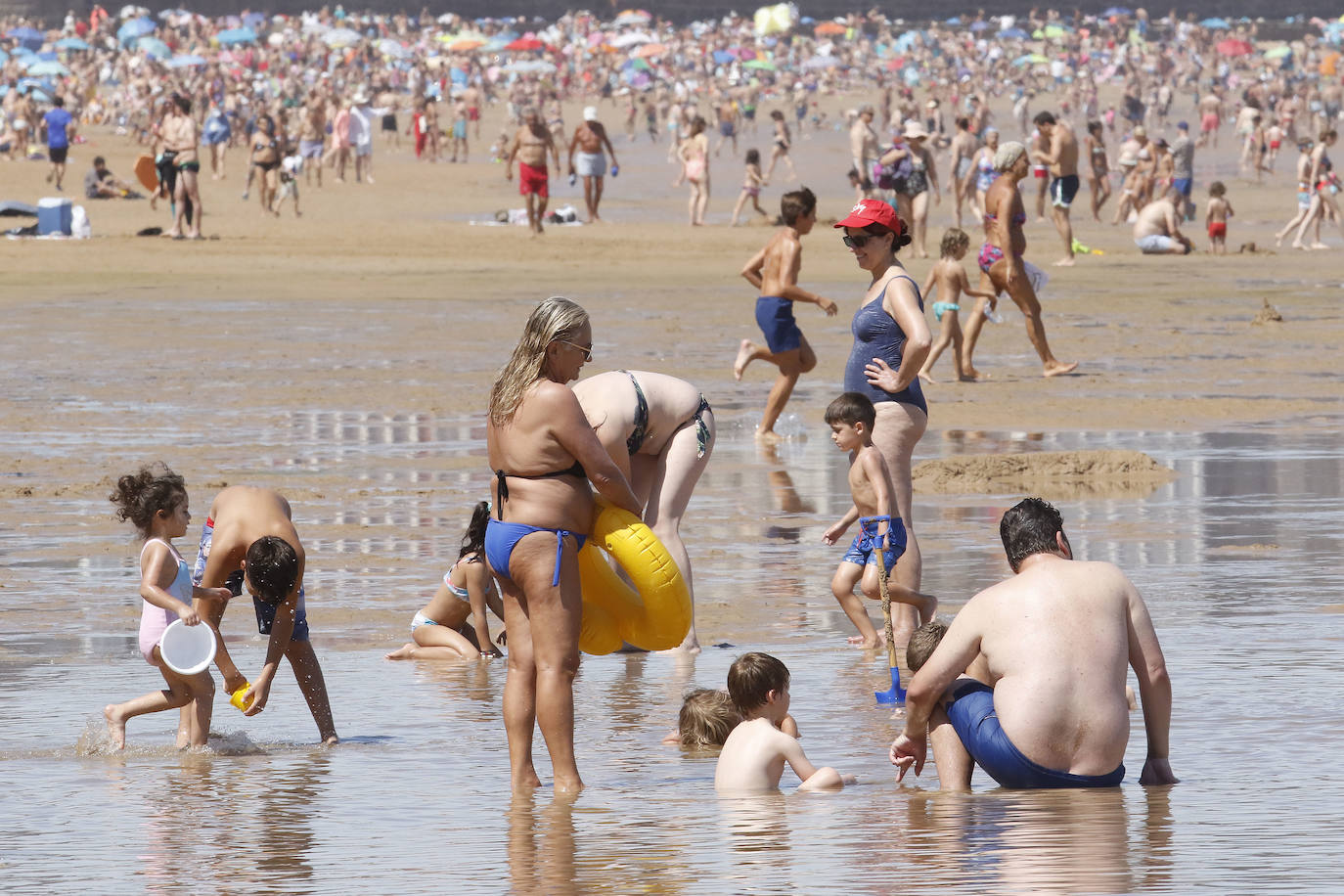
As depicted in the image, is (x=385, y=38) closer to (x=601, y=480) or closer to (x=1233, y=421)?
(x=1233, y=421)

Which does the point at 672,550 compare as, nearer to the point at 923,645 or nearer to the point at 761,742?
the point at 923,645

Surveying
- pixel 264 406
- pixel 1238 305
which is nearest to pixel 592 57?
pixel 1238 305

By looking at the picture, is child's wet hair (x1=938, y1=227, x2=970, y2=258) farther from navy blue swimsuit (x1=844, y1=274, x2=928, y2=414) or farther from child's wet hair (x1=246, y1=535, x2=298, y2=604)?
child's wet hair (x1=246, y1=535, x2=298, y2=604)

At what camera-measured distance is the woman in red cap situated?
28.3 feet

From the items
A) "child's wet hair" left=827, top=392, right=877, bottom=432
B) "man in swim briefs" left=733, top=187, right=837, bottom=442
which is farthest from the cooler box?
"child's wet hair" left=827, top=392, right=877, bottom=432

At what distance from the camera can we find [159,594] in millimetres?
7051

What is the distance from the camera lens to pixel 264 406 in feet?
53.0

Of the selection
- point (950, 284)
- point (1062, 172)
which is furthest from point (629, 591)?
point (1062, 172)

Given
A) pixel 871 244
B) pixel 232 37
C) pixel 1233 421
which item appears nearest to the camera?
pixel 871 244

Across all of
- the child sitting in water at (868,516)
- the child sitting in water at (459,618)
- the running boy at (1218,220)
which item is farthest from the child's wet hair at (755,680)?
the running boy at (1218,220)

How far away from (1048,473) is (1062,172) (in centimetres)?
1478

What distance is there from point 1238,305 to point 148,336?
1101 centimetres

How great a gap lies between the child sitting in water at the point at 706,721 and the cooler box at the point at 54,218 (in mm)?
25086

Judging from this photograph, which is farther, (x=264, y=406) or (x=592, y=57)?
(x=592, y=57)
